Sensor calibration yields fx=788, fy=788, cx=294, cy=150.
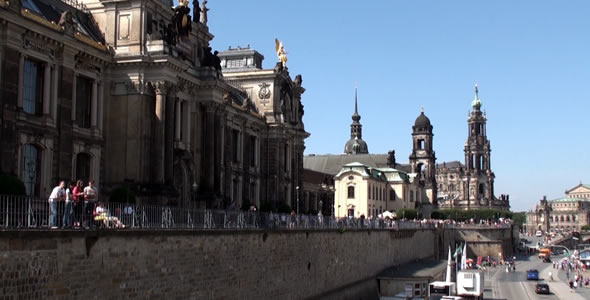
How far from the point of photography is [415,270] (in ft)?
225

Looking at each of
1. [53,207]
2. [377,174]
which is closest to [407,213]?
[377,174]

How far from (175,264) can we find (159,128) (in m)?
14.8

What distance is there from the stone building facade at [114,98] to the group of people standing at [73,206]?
11.3 meters

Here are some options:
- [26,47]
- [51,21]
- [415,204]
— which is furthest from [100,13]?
[415,204]

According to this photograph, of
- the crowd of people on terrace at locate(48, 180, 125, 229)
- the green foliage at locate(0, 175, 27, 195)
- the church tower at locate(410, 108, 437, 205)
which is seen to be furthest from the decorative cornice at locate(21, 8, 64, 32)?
the church tower at locate(410, 108, 437, 205)

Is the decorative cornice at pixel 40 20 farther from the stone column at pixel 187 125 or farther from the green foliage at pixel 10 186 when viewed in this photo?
the stone column at pixel 187 125

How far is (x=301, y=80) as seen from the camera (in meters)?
77.9

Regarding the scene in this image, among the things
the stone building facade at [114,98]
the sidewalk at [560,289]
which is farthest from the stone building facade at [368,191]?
the stone building facade at [114,98]

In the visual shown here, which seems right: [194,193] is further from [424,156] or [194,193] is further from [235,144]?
[424,156]

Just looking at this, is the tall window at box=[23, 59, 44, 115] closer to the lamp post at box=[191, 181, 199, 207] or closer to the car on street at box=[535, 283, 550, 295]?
the lamp post at box=[191, 181, 199, 207]

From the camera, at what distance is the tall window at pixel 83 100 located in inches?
1601

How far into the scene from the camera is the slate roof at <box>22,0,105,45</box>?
3950 centimetres

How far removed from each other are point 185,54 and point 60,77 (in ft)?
37.5

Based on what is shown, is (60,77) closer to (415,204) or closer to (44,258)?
(44,258)
